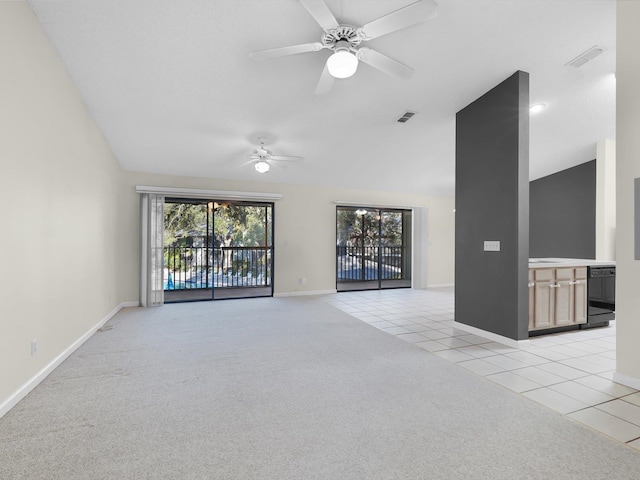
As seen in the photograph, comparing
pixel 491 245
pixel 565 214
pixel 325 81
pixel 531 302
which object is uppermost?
pixel 325 81

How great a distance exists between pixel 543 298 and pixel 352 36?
3502mm

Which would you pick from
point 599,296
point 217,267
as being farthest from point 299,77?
point 217,267

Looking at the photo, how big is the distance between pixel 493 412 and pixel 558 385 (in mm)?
837

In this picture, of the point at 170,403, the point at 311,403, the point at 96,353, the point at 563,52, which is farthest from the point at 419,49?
the point at 96,353

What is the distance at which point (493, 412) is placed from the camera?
84.9 inches

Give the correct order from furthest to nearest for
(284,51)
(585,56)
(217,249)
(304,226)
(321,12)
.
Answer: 1. (217,249)
2. (304,226)
3. (585,56)
4. (284,51)
5. (321,12)

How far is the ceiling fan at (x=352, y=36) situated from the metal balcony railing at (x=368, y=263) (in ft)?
18.3

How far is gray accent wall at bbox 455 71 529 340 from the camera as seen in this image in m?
3.56

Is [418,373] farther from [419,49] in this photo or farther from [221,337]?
[419,49]

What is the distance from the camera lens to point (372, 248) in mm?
8141

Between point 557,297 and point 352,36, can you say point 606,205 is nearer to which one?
point 557,297

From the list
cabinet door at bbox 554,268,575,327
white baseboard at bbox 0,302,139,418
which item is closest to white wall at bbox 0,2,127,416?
white baseboard at bbox 0,302,139,418

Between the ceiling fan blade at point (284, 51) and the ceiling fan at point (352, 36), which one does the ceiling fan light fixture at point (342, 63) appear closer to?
the ceiling fan at point (352, 36)

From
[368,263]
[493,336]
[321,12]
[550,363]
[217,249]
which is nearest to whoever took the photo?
[321,12]
